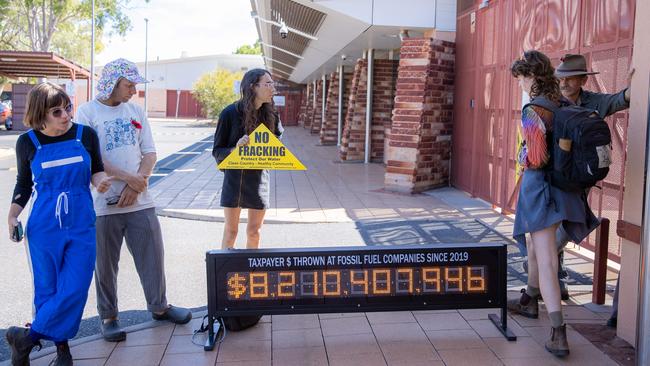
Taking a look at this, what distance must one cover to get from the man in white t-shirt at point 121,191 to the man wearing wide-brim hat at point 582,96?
9.51ft

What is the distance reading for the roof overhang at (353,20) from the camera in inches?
477

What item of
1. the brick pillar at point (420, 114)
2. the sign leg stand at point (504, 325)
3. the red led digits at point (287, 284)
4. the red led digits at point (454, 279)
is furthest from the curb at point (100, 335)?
the brick pillar at point (420, 114)

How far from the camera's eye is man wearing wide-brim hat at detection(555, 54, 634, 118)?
485 centimetres

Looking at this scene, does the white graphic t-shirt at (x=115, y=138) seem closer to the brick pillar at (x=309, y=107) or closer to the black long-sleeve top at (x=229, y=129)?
the black long-sleeve top at (x=229, y=129)

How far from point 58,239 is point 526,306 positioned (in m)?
3.30

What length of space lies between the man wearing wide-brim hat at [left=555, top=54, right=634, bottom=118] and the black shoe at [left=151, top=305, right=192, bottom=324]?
3233 mm

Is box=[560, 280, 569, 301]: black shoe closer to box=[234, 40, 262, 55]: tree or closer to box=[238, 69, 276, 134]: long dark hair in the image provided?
box=[238, 69, 276, 134]: long dark hair

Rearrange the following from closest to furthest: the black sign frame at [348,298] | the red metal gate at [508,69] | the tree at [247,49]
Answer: the black sign frame at [348,298]
the red metal gate at [508,69]
the tree at [247,49]

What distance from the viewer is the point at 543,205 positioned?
172 inches

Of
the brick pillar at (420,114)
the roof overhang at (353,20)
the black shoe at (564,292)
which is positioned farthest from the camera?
the roof overhang at (353,20)

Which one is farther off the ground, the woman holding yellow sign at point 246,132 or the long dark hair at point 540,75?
the long dark hair at point 540,75

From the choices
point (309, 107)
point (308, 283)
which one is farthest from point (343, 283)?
point (309, 107)

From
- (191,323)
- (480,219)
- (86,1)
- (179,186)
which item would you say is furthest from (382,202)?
(86,1)

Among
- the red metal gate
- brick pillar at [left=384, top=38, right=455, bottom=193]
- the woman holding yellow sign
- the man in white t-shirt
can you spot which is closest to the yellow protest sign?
the woman holding yellow sign
